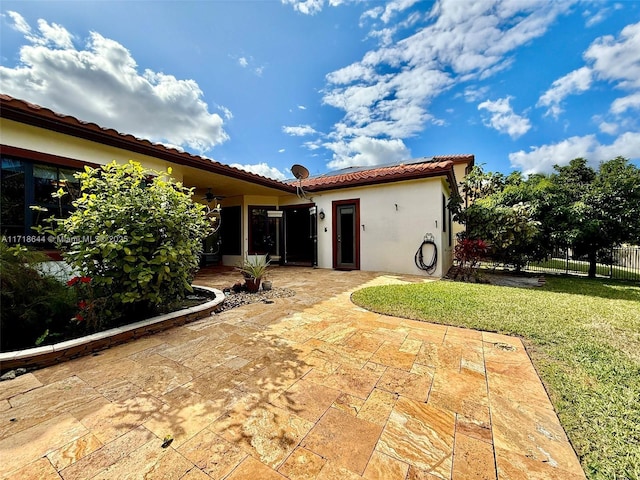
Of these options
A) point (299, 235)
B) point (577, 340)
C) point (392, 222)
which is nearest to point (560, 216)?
point (392, 222)

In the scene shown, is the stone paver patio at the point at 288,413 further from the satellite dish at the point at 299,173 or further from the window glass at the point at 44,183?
the satellite dish at the point at 299,173

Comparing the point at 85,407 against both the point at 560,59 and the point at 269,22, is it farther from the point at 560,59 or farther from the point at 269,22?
the point at 560,59

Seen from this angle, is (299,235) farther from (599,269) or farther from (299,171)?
(599,269)

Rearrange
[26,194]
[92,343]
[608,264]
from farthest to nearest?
[608,264], [26,194], [92,343]

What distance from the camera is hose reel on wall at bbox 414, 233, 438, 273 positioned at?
24.7 ft

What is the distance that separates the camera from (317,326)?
11.1 ft

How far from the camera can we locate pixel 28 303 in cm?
289

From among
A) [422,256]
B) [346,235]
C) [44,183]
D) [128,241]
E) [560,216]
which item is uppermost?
[44,183]

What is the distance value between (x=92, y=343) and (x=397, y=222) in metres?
7.52

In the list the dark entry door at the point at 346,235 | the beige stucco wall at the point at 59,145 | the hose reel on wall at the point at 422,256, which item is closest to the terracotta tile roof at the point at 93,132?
the beige stucco wall at the point at 59,145

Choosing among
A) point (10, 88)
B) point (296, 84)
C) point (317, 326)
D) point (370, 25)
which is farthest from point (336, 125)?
point (317, 326)

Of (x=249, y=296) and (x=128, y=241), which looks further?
(x=249, y=296)

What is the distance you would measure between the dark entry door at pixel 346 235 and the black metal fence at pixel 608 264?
678 centimetres

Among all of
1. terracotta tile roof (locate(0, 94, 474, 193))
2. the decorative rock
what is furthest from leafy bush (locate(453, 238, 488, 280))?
the decorative rock
